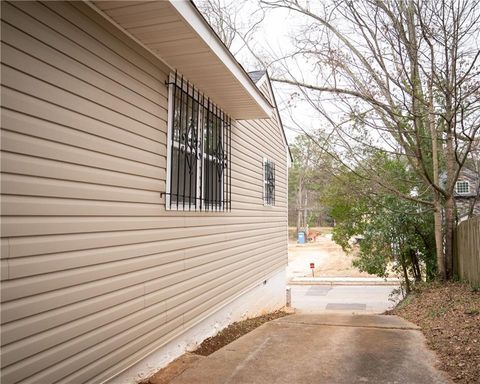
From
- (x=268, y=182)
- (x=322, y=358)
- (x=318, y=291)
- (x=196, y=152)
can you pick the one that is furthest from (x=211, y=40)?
(x=318, y=291)

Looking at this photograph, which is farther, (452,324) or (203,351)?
(452,324)

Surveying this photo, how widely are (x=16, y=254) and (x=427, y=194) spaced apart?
32.1ft

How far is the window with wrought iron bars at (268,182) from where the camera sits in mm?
7910

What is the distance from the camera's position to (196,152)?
4441mm

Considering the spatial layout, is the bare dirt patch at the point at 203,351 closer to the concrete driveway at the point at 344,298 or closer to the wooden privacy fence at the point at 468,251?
the wooden privacy fence at the point at 468,251

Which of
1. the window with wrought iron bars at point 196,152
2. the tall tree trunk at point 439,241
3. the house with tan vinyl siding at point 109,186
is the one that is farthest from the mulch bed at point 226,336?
the tall tree trunk at point 439,241

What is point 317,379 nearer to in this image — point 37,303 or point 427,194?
point 37,303

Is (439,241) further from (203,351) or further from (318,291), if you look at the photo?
(318,291)

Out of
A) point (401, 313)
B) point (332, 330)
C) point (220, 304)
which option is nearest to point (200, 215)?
point (220, 304)

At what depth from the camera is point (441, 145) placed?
9.45 meters

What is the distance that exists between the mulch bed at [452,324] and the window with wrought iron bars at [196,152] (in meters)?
3.11

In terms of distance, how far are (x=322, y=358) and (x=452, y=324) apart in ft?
7.26

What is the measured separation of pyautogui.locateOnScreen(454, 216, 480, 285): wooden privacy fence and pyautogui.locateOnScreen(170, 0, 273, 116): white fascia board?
15.4 ft

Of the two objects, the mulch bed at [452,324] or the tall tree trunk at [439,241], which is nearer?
the mulch bed at [452,324]
